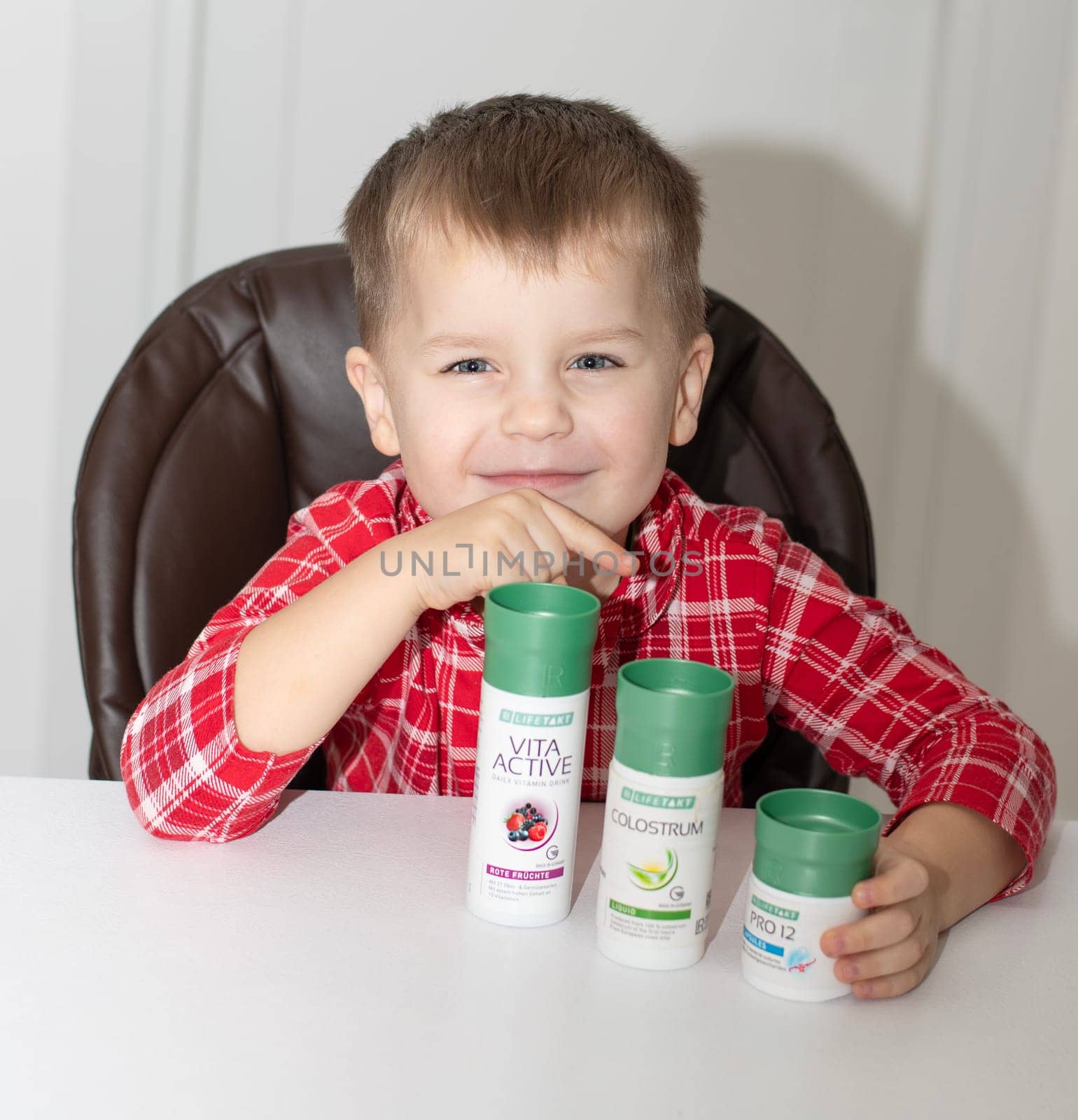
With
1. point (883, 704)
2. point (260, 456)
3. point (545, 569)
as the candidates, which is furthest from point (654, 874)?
point (260, 456)

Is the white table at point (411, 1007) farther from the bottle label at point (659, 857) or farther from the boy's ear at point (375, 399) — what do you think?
the boy's ear at point (375, 399)

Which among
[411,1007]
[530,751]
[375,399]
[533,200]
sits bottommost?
[411,1007]

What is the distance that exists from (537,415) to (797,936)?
0.45m

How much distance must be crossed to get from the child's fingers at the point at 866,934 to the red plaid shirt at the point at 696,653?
32 centimetres

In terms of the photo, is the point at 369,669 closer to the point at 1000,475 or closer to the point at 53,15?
the point at 53,15

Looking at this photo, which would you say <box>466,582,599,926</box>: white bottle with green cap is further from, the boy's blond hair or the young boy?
the boy's blond hair

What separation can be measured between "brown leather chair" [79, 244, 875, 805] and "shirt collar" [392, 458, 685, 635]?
15 cm

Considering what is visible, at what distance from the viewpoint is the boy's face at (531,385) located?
102 cm

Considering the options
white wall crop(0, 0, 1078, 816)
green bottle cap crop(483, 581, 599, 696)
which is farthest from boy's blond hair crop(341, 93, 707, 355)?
white wall crop(0, 0, 1078, 816)

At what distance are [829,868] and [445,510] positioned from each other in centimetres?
50

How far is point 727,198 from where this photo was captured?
6.43 feet

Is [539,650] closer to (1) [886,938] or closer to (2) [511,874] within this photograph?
(2) [511,874]

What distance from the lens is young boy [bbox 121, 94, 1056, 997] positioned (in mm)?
913

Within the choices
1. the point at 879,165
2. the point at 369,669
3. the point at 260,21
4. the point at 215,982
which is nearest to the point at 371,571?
the point at 369,669
